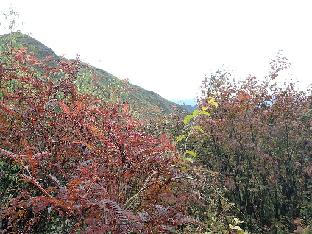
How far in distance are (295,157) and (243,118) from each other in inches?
64.1

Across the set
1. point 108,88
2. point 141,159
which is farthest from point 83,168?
point 108,88

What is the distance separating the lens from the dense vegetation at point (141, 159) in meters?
4.11

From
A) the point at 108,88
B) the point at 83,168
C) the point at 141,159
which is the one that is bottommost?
the point at 83,168

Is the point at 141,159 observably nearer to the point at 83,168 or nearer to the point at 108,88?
the point at 83,168

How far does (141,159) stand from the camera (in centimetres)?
440

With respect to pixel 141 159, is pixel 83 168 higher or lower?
lower

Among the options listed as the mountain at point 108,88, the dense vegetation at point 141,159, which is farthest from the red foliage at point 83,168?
the mountain at point 108,88

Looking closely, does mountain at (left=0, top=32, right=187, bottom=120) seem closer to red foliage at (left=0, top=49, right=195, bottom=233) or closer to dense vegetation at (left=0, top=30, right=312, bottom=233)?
dense vegetation at (left=0, top=30, right=312, bottom=233)

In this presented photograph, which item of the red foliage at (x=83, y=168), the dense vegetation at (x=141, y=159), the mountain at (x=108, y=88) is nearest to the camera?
the red foliage at (x=83, y=168)

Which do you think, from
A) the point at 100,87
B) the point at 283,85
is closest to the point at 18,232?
the point at 100,87

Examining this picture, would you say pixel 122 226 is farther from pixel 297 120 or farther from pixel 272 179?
pixel 297 120

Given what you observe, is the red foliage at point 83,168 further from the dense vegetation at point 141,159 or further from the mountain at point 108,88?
the mountain at point 108,88

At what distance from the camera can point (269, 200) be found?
10.4 m

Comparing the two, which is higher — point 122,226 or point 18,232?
point 122,226
